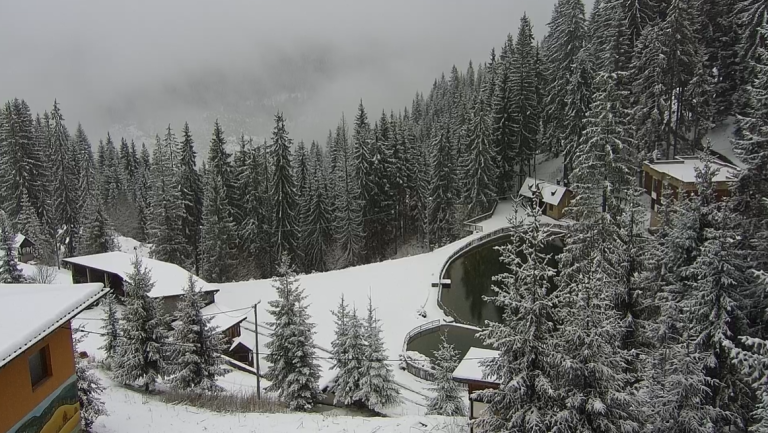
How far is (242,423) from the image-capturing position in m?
15.4

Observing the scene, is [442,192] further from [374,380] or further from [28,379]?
[28,379]

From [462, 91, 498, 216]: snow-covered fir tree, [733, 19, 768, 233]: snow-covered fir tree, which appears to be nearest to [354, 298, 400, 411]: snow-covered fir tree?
[733, 19, 768, 233]: snow-covered fir tree

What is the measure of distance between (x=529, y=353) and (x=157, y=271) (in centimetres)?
3143

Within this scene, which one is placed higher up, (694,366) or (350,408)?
(694,366)

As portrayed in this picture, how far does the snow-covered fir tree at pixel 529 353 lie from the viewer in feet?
37.7

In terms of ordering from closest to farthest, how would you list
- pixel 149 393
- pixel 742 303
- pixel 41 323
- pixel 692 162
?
pixel 41 323, pixel 742 303, pixel 149 393, pixel 692 162

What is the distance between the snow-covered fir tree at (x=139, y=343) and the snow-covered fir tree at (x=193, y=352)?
1.87ft

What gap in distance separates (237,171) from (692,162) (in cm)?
4142

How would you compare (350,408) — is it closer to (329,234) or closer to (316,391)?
(316,391)

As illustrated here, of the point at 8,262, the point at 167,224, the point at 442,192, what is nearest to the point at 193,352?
the point at 8,262

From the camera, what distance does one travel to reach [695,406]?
1526cm

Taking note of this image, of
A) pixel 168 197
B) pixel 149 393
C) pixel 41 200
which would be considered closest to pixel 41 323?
pixel 149 393

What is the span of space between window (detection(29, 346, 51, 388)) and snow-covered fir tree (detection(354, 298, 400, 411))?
14.0m

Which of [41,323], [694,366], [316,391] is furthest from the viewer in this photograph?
[316,391]
